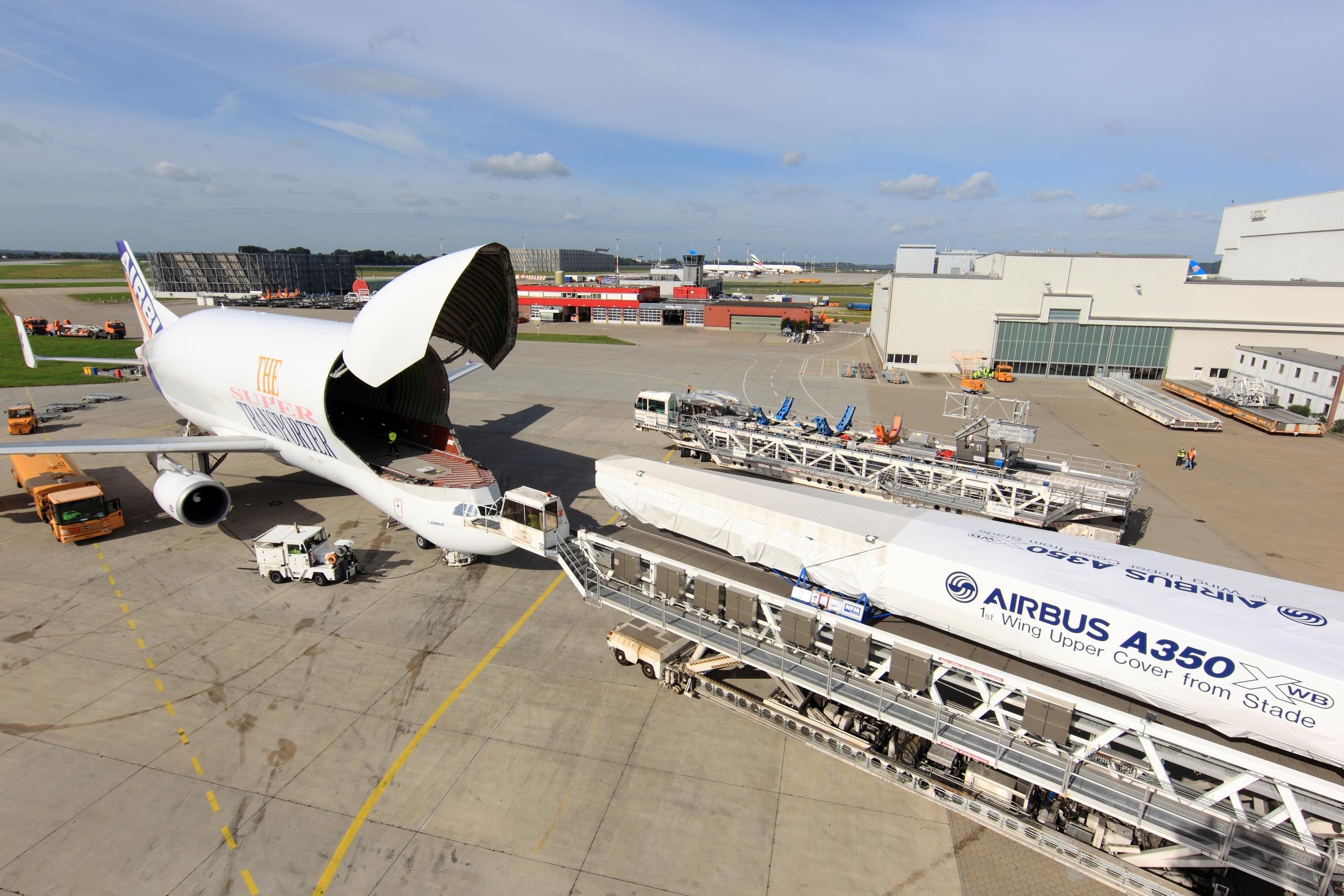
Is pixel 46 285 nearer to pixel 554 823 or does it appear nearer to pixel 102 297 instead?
pixel 102 297

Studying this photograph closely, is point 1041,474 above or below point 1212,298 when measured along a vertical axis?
below

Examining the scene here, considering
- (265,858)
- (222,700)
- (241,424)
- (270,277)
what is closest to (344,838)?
(265,858)

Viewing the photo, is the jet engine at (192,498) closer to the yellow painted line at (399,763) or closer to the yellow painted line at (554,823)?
the yellow painted line at (399,763)

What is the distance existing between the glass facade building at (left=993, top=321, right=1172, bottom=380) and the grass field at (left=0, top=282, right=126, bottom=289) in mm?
189156

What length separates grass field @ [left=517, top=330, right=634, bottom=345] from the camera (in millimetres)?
79188

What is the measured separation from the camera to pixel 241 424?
27.8 metres

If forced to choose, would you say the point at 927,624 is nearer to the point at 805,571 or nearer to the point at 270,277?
the point at 805,571

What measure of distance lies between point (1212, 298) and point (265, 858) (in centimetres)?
7484

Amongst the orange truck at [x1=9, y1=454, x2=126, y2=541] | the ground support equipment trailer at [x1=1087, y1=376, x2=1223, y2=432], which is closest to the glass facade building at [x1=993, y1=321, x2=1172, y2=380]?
the ground support equipment trailer at [x1=1087, y1=376, x2=1223, y2=432]

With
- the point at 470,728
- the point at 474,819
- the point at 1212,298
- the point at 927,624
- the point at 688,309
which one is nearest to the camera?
the point at 474,819

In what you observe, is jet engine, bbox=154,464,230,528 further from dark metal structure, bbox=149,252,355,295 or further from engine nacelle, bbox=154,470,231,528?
dark metal structure, bbox=149,252,355,295

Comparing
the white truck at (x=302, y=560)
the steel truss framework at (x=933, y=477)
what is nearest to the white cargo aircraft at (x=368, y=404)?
the white truck at (x=302, y=560)

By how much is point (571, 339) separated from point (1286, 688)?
78.6 metres

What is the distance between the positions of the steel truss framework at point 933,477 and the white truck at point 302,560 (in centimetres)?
1795
